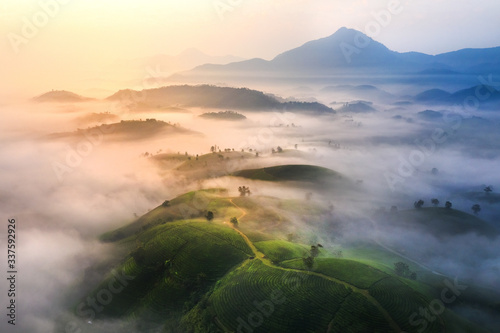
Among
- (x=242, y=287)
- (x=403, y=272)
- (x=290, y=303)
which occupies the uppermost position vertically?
(x=242, y=287)

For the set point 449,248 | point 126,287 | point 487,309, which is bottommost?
point 449,248

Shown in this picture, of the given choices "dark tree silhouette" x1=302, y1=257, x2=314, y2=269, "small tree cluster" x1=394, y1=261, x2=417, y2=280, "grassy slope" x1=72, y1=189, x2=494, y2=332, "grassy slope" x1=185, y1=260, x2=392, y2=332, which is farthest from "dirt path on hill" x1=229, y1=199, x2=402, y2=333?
"small tree cluster" x1=394, y1=261, x2=417, y2=280

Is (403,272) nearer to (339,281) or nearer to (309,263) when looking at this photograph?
(339,281)

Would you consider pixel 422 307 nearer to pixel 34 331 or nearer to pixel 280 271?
pixel 280 271

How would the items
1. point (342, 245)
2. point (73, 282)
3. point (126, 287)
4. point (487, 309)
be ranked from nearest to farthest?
point (487, 309)
point (126, 287)
point (73, 282)
point (342, 245)

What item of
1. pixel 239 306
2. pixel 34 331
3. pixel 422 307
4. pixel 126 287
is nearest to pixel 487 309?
pixel 422 307

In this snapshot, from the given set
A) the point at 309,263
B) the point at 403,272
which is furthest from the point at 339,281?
the point at 403,272

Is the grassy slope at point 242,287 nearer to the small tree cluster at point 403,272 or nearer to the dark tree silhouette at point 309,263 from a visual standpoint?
the dark tree silhouette at point 309,263

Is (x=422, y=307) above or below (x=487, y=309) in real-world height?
above

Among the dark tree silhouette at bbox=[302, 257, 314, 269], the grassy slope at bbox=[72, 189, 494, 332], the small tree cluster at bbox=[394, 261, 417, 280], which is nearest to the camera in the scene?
the grassy slope at bbox=[72, 189, 494, 332]

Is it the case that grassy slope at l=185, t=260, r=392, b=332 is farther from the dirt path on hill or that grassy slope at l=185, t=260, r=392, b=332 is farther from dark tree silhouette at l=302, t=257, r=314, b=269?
dark tree silhouette at l=302, t=257, r=314, b=269

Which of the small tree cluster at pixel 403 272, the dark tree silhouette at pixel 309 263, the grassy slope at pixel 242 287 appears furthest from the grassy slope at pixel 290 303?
the small tree cluster at pixel 403 272
